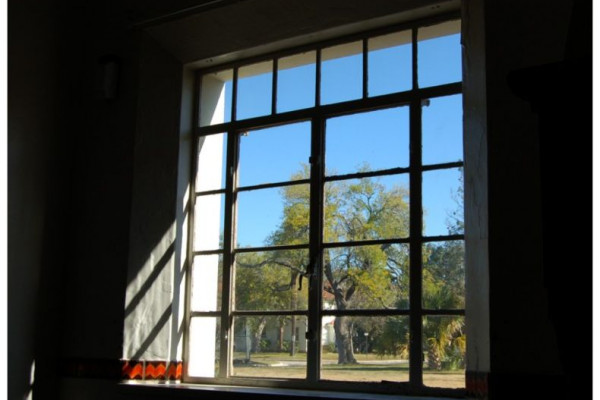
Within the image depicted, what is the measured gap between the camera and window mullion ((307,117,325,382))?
3.40 meters

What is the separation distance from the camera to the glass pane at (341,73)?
3607mm

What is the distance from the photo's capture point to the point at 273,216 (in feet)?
12.2

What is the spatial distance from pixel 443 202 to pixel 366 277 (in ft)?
1.62

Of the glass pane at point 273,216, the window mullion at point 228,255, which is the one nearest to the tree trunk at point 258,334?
the window mullion at point 228,255

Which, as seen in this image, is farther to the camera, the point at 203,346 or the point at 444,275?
the point at 203,346

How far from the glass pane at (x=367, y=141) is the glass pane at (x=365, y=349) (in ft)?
2.36
